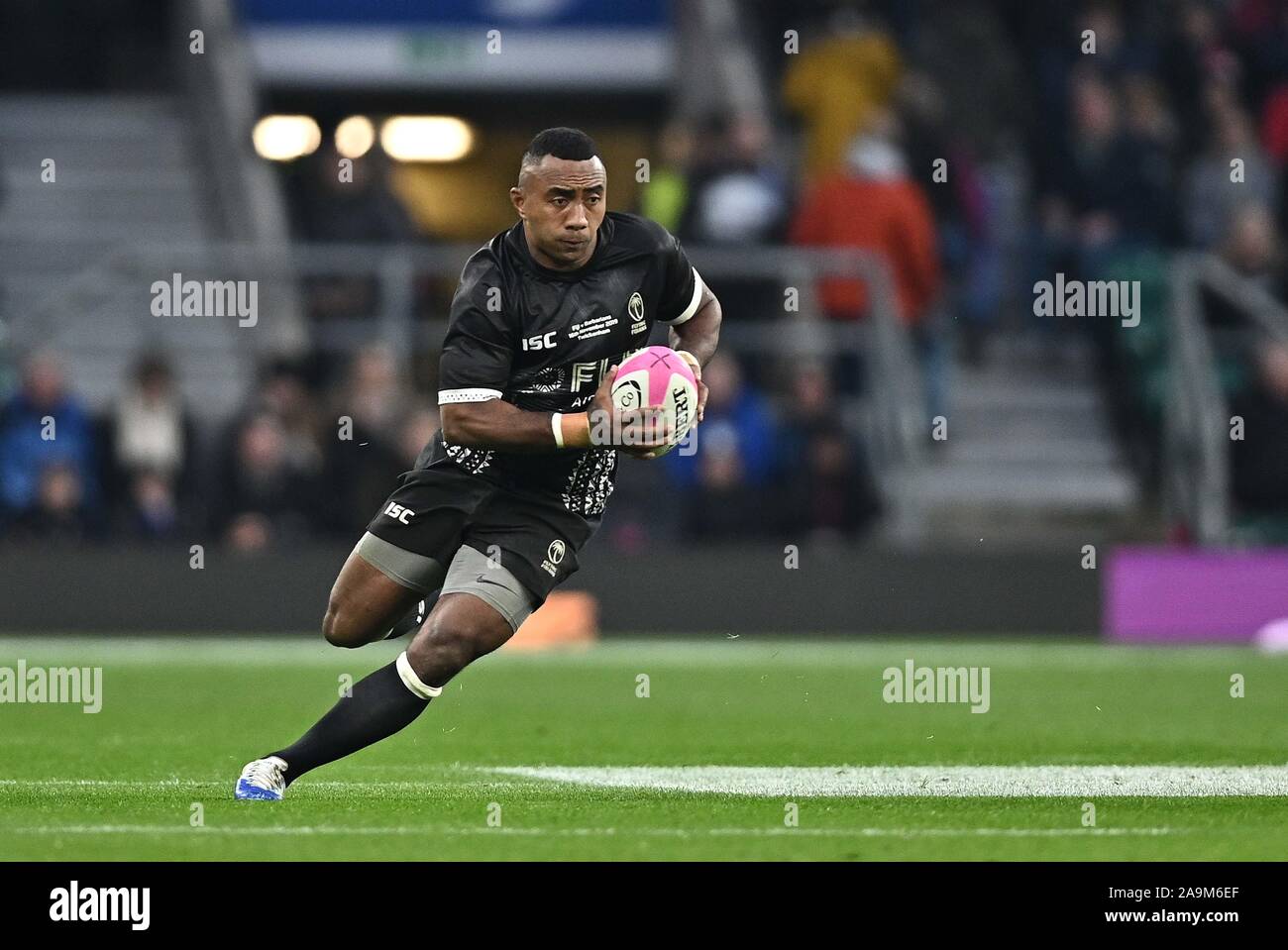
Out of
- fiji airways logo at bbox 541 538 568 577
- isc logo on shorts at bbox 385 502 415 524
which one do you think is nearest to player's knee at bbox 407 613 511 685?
fiji airways logo at bbox 541 538 568 577

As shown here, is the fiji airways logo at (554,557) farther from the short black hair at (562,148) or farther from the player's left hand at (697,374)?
the short black hair at (562,148)

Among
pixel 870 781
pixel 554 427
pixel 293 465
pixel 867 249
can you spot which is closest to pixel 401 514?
pixel 554 427

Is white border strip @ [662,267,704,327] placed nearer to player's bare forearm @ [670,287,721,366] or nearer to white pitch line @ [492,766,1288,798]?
player's bare forearm @ [670,287,721,366]

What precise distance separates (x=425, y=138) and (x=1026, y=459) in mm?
7932

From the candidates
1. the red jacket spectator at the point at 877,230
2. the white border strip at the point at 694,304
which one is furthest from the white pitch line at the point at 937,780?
the red jacket spectator at the point at 877,230

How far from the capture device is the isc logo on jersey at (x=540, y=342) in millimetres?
8555

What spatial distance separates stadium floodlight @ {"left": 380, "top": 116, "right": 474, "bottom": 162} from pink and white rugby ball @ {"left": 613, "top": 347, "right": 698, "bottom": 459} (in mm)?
16163

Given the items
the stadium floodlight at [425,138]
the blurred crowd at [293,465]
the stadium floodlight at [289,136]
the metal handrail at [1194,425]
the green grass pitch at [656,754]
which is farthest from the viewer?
the stadium floodlight at [425,138]


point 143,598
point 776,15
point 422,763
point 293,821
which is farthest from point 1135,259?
point 293,821

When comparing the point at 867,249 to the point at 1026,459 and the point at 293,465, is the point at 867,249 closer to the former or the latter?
the point at 1026,459

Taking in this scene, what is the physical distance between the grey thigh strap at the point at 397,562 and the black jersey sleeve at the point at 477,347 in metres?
0.63

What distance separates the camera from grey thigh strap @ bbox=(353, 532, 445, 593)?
28.4 feet

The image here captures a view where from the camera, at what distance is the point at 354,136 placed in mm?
23266

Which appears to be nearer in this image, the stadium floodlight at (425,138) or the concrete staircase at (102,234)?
the concrete staircase at (102,234)
